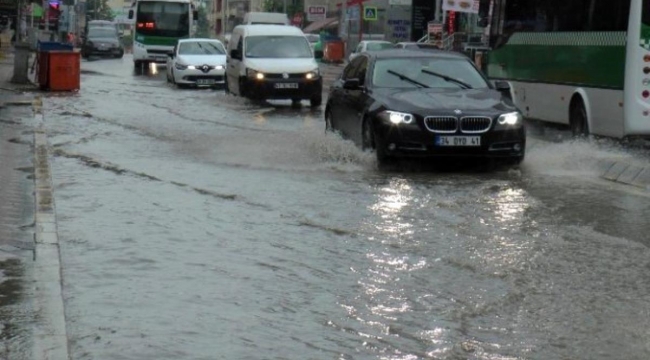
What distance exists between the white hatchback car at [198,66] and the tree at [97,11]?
84910mm

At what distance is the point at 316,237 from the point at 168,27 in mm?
41660

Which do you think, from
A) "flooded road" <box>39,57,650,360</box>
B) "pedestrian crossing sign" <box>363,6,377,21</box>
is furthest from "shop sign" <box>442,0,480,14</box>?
"flooded road" <box>39,57,650,360</box>

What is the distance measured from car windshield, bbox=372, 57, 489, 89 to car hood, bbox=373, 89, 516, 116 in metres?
0.28

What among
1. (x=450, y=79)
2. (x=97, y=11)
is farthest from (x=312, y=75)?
(x=97, y=11)

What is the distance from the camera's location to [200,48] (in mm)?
35906

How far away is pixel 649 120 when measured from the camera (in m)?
16.1

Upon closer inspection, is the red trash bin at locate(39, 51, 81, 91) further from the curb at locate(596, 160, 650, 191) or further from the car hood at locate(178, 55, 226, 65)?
the curb at locate(596, 160, 650, 191)

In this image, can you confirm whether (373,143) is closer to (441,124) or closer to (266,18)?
(441,124)

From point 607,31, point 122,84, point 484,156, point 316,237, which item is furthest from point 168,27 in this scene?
point 316,237

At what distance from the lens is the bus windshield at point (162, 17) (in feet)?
164

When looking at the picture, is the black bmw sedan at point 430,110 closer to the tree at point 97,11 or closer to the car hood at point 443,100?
the car hood at point 443,100

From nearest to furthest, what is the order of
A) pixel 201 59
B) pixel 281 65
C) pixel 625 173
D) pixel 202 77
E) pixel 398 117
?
pixel 398 117 < pixel 625 173 < pixel 281 65 < pixel 202 77 < pixel 201 59

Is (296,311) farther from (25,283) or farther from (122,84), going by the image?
(122,84)

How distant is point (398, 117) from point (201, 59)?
2214 centimetres
